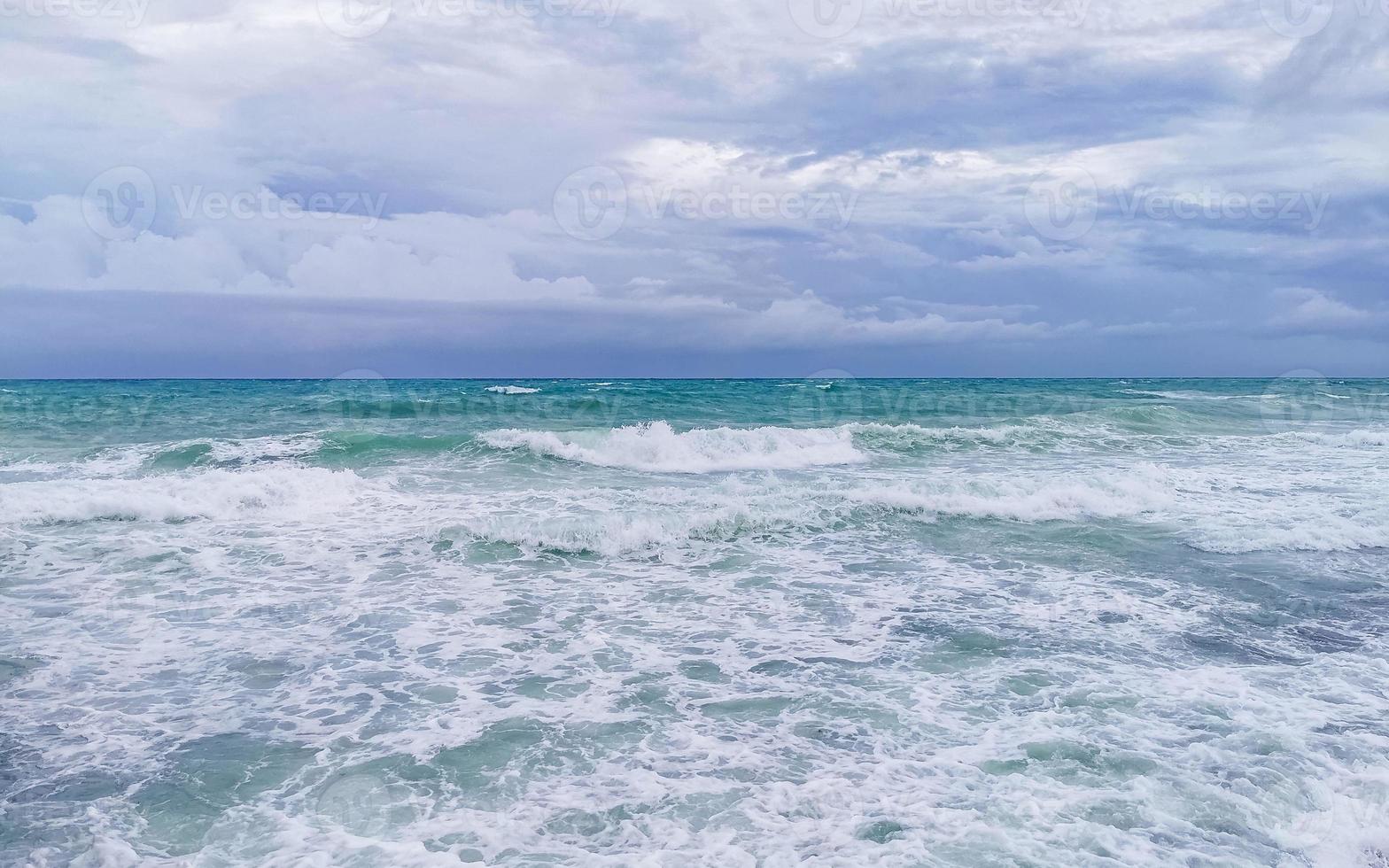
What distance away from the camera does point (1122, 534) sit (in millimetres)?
13523

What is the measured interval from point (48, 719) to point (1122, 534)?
45.4 feet

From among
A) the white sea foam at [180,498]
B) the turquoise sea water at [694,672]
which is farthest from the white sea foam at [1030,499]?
the white sea foam at [180,498]

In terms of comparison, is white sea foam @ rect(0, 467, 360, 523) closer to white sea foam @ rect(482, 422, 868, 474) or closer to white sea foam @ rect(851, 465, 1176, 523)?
white sea foam @ rect(482, 422, 868, 474)

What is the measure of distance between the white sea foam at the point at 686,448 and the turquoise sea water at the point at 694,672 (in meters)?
4.38

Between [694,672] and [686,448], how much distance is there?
15.6 m

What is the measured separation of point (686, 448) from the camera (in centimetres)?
2342

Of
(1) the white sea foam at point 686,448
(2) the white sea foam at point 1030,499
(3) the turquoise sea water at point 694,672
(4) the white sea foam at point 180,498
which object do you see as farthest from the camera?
(1) the white sea foam at point 686,448

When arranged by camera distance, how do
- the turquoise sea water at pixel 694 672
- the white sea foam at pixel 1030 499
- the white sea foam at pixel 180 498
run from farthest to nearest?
the white sea foam at pixel 1030 499 < the white sea foam at pixel 180 498 < the turquoise sea water at pixel 694 672

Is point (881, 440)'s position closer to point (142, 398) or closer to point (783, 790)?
point (783, 790)

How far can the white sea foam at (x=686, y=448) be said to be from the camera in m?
22.3

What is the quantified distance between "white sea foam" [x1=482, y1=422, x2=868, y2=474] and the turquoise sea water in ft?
14.4

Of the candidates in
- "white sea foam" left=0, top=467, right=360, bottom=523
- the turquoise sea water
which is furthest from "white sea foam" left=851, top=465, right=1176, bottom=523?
"white sea foam" left=0, top=467, right=360, bottom=523

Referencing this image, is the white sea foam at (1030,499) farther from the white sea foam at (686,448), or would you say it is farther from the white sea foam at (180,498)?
the white sea foam at (180,498)

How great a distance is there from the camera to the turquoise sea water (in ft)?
17.4
